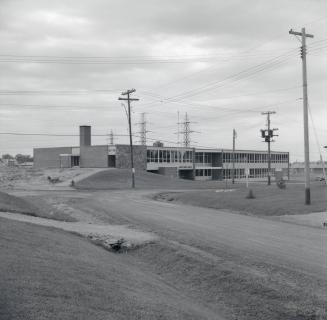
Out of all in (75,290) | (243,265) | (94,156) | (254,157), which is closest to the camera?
(75,290)

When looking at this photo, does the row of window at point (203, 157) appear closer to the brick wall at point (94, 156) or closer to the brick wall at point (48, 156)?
the brick wall at point (94, 156)

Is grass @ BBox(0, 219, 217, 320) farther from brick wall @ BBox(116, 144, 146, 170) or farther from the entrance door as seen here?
the entrance door

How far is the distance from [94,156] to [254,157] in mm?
42225

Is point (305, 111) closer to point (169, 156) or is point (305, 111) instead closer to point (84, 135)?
point (169, 156)

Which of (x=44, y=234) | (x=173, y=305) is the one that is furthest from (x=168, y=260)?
(x=173, y=305)

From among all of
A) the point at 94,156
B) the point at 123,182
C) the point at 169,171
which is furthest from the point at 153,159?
the point at 123,182

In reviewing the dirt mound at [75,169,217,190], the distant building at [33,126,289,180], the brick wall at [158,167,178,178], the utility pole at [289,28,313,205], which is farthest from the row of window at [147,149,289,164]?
the utility pole at [289,28,313,205]

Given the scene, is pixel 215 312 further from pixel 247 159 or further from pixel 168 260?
pixel 247 159

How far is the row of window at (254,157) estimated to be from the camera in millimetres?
97706

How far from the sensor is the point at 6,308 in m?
5.78

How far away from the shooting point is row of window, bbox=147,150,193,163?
7986 centimetres

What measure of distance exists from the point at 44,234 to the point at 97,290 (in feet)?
24.2

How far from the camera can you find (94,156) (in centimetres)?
7631

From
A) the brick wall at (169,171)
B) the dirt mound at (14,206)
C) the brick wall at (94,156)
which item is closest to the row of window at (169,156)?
the brick wall at (169,171)
